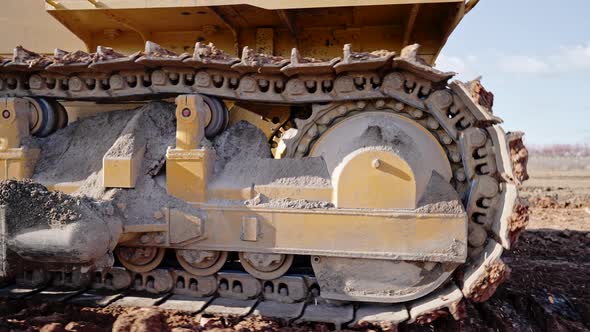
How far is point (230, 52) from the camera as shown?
4617 mm

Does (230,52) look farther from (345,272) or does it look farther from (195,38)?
(345,272)

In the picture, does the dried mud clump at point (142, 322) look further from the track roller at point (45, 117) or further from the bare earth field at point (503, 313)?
the track roller at point (45, 117)

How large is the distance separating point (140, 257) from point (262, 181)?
111cm

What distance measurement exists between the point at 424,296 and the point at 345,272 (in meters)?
0.58

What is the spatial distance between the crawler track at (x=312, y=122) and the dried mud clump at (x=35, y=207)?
0.76m

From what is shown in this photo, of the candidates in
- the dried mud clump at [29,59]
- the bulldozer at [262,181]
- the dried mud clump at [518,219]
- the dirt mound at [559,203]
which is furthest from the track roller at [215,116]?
the dirt mound at [559,203]

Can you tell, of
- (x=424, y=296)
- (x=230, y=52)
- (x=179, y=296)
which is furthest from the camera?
(x=230, y=52)

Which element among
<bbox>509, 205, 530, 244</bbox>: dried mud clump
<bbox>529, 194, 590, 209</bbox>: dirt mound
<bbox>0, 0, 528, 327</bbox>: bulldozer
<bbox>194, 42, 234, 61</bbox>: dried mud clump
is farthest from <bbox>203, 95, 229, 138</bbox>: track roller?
<bbox>529, 194, 590, 209</bbox>: dirt mound

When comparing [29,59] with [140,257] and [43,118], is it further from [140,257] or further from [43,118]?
A: [140,257]

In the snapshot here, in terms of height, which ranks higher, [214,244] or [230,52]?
[230,52]

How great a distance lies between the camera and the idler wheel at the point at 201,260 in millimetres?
3643

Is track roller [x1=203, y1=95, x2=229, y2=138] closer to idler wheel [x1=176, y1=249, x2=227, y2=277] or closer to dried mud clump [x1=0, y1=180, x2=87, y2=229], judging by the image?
idler wheel [x1=176, y1=249, x2=227, y2=277]

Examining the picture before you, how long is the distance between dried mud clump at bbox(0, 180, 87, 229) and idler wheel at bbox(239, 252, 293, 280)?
120 cm

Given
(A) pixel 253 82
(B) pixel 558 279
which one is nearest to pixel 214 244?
(A) pixel 253 82
